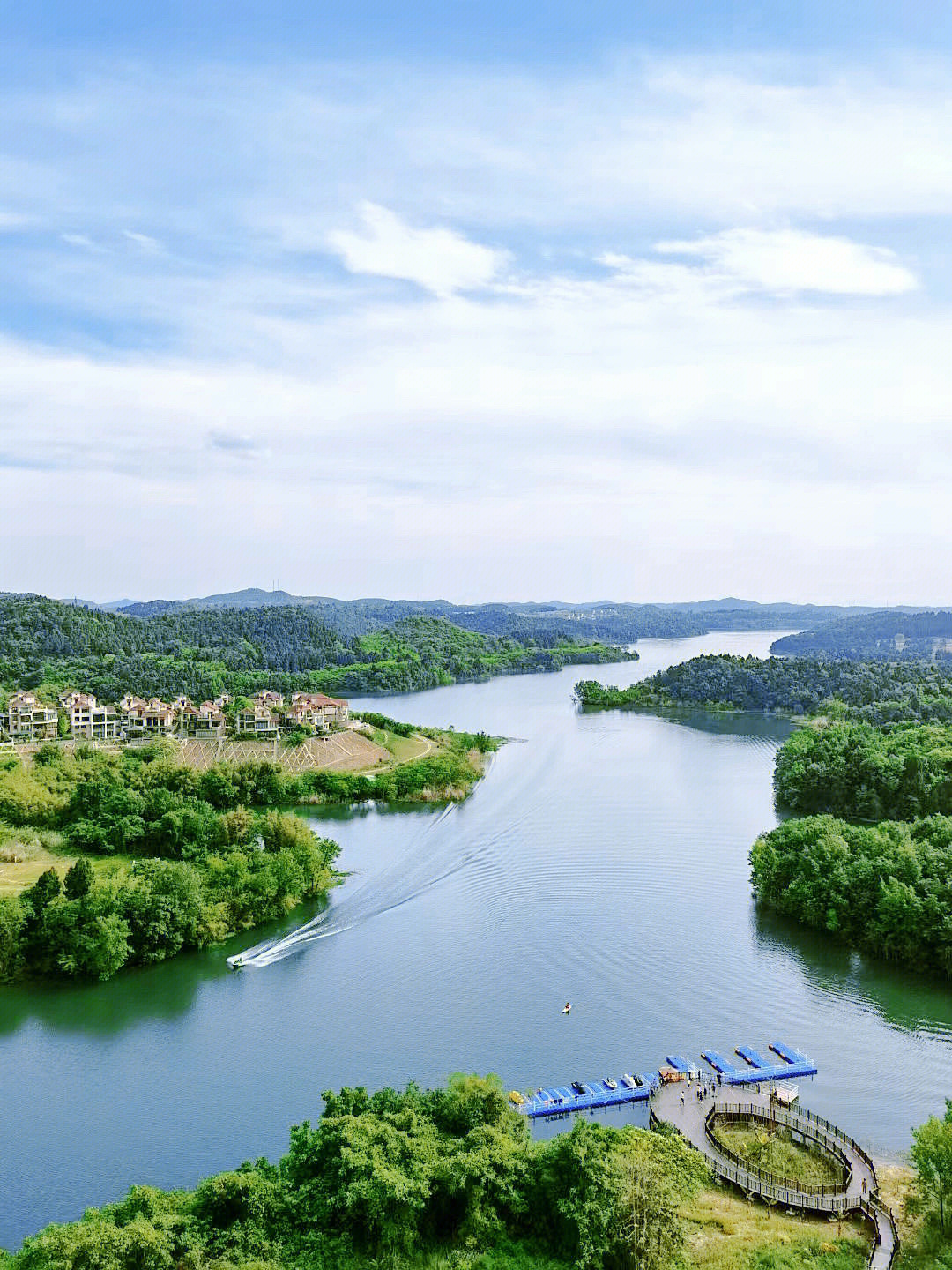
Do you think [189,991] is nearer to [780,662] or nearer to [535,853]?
[535,853]

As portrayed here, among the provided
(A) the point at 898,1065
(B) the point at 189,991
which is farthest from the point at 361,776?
(A) the point at 898,1065

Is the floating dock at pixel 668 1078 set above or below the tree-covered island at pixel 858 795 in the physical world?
below

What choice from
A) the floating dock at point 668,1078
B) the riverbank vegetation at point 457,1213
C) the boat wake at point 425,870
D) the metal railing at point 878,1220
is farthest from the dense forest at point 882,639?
the riverbank vegetation at point 457,1213

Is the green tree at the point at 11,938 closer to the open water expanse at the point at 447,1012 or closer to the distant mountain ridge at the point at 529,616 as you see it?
the open water expanse at the point at 447,1012

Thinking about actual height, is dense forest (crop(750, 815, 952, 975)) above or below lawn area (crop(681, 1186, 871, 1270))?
above

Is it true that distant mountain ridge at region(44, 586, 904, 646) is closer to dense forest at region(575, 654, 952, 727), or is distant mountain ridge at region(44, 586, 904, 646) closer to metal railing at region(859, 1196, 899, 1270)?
dense forest at region(575, 654, 952, 727)

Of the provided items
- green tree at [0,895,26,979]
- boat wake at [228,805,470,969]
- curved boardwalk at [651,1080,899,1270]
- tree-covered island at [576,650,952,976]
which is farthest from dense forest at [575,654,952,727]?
green tree at [0,895,26,979]
